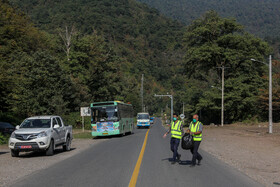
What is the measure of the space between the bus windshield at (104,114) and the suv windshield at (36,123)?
12.8 m

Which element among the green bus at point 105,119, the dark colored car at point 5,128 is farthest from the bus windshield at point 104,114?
the dark colored car at point 5,128

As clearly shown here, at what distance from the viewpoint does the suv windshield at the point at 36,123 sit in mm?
16734

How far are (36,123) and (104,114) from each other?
13.1 m

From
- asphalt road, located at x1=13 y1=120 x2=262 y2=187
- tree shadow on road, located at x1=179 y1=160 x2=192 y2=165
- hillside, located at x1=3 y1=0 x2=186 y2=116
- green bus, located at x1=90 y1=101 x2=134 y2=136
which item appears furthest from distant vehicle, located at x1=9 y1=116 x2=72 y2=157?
hillside, located at x1=3 y1=0 x2=186 y2=116

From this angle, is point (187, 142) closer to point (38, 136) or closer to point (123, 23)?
point (38, 136)

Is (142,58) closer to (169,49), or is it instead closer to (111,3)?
(169,49)

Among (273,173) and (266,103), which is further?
(266,103)

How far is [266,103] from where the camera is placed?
52.5 m

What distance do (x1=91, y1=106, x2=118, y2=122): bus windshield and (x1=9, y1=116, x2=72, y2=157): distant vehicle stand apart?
38.4ft

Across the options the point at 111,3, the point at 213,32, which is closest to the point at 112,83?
the point at 213,32

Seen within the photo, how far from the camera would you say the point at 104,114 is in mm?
29828

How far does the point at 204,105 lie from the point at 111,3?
131929 millimetres

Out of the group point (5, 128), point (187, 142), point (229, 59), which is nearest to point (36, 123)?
point (187, 142)

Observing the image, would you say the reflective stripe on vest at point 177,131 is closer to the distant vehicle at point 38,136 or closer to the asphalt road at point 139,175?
the asphalt road at point 139,175
